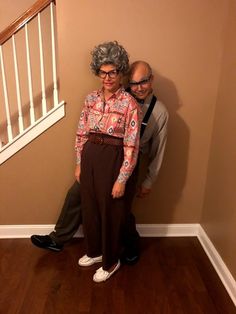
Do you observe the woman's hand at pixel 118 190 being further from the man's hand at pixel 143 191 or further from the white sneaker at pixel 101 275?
the white sneaker at pixel 101 275

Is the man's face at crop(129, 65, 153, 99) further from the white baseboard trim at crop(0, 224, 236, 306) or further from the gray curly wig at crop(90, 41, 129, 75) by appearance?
the white baseboard trim at crop(0, 224, 236, 306)

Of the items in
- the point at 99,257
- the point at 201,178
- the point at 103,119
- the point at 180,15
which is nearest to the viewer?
the point at 103,119

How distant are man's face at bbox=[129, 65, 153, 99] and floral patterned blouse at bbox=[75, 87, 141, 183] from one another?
13 cm

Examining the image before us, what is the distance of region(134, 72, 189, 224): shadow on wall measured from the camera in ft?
6.54

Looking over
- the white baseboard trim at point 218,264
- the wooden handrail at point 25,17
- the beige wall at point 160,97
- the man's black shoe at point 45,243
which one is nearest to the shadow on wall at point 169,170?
the beige wall at point 160,97

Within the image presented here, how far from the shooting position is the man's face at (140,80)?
1.65 metres

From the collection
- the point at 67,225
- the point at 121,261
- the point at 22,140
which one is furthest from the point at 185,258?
the point at 22,140

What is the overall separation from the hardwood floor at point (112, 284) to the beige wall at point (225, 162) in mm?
226

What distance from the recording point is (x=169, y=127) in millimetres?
2068

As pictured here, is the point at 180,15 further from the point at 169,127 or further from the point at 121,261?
the point at 121,261

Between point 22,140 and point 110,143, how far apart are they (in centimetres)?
76

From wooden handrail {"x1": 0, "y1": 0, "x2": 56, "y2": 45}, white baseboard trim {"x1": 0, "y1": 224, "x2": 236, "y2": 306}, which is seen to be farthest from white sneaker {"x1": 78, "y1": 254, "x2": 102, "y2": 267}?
wooden handrail {"x1": 0, "y1": 0, "x2": 56, "y2": 45}

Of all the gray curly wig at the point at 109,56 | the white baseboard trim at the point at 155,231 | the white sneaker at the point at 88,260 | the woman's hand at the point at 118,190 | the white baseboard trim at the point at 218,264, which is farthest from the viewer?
the white baseboard trim at the point at 155,231

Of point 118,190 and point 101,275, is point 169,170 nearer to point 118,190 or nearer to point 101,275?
point 118,190
